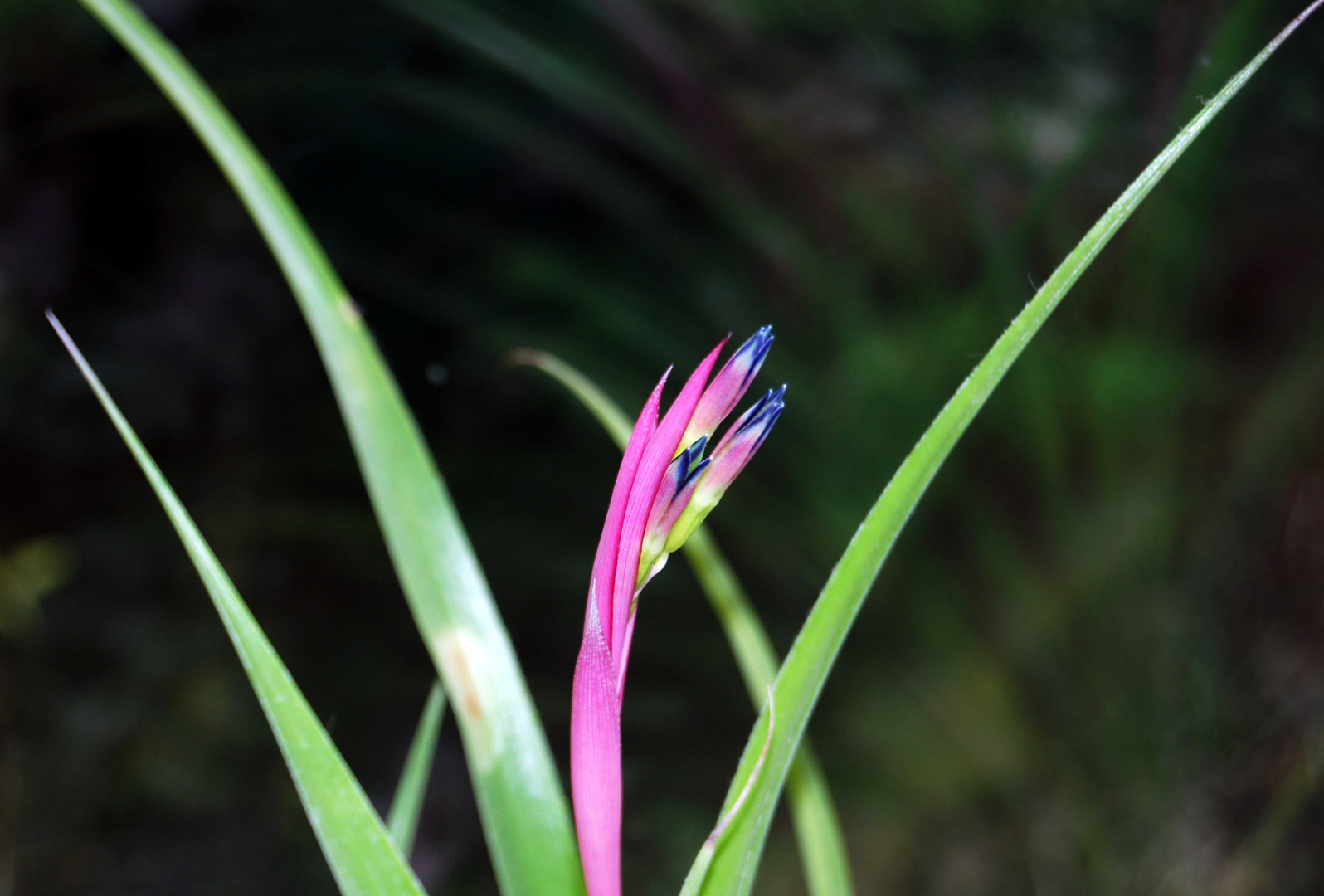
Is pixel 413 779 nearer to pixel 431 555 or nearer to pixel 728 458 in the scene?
pixel 431 555

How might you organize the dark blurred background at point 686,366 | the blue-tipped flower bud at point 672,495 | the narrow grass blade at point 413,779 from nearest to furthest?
1. the blue-tipped flower bud at point 672,495
2. the narrow grass blade at point 413,779
3. the dark blurred background at point 686,366

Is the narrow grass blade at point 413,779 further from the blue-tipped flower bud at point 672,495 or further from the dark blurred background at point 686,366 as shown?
the dark blurred background at point 686,366

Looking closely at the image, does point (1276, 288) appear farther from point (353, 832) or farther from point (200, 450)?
A: point (200, 450)

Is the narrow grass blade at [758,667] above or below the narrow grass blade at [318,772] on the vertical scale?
below

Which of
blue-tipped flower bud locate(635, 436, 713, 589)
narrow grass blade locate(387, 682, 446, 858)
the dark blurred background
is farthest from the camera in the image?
the dark blurred background

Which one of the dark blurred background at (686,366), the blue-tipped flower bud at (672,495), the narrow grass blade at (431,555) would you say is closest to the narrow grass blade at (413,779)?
the narrow grass blade at (431,555)

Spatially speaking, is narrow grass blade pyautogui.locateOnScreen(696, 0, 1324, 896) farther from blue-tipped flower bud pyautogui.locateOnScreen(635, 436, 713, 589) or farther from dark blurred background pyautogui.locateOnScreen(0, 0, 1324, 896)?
dark blurred background pyautogui.locateOnScreen(0, 0, 1324, 896)

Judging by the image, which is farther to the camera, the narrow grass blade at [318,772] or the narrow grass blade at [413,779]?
the narrow grass blade at [413,779]

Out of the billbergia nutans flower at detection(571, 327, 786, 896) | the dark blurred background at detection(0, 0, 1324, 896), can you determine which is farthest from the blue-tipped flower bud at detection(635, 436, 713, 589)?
the dark blurred background at detection(0, 0, 1324, 896)
